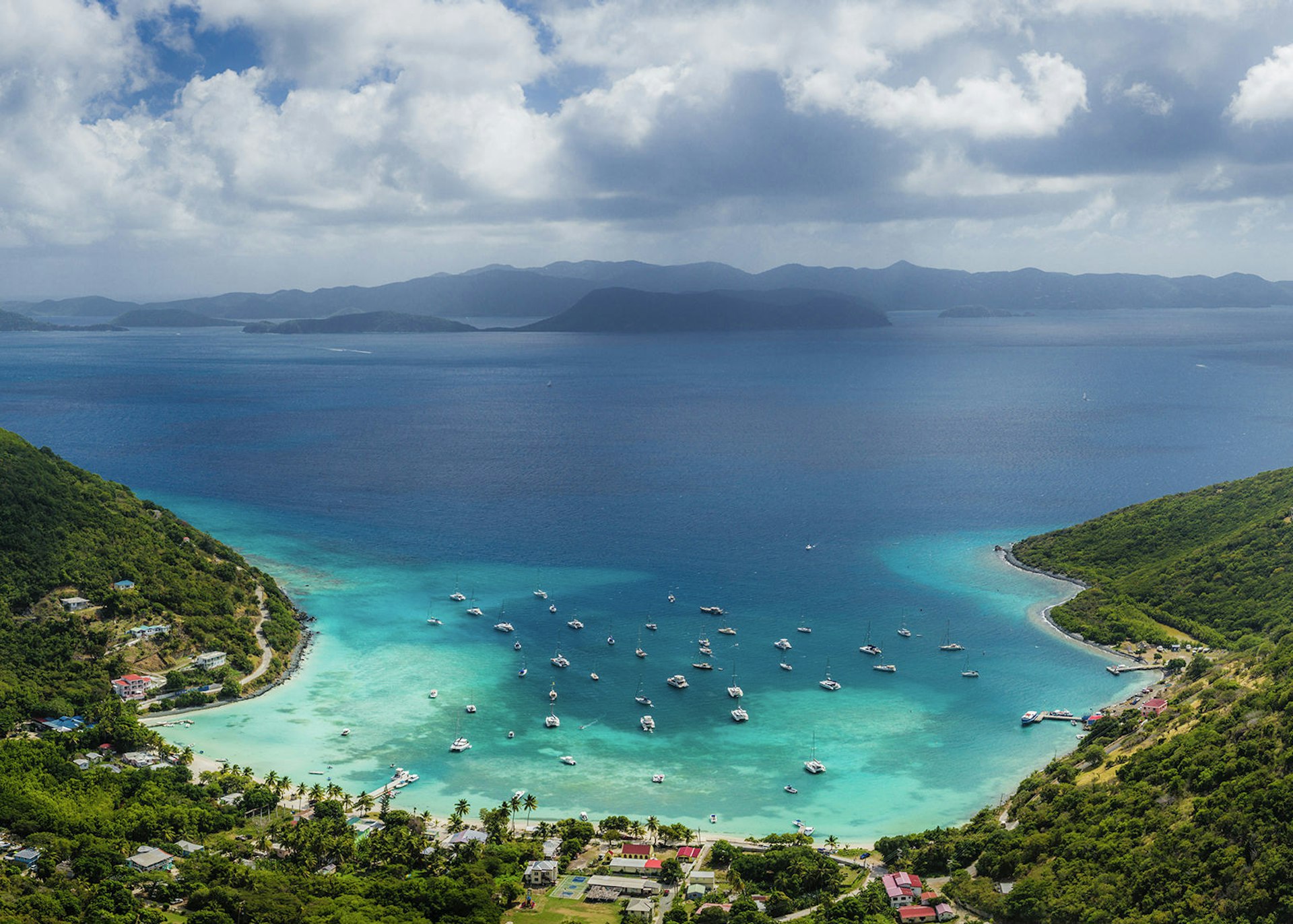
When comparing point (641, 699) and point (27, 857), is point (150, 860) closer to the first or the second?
point (27, 857)

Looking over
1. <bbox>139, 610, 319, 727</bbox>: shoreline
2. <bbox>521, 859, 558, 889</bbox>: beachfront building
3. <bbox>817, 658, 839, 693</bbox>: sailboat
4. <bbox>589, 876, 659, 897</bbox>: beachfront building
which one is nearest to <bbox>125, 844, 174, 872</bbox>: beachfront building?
<bbox>521, 859, 558, 889</bbox>: beachfront building

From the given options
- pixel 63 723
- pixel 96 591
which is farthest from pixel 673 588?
pixel 63 723

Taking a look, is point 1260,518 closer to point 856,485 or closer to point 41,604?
point 856,485

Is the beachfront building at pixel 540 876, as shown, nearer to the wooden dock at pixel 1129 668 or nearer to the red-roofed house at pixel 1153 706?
the red-roofed house at pixel 1153 706

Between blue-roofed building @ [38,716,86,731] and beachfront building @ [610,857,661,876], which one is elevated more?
blue-roofed building @ [38,716,86,731]

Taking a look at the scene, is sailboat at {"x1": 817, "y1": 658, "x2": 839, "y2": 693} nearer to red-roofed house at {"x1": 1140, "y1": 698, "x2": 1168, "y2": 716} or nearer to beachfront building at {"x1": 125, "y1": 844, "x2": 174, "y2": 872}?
red-roofed house at {"x1": 1140, "y1": 698, "x2": 1168, "y2": 716}

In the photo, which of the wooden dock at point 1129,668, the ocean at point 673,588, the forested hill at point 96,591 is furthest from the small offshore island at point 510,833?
the ocean at point 673,588

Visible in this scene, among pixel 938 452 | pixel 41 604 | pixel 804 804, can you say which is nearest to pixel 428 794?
pixel 804 804
